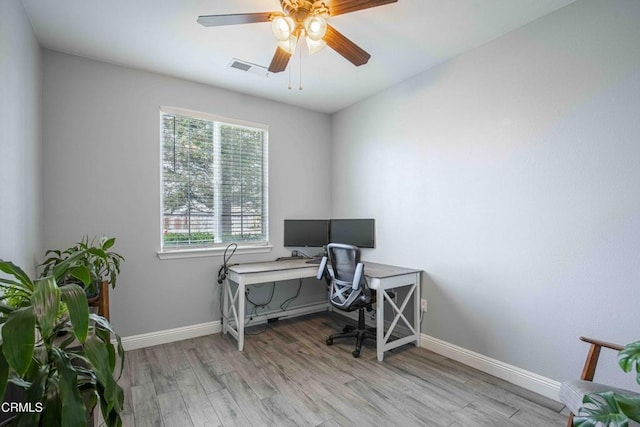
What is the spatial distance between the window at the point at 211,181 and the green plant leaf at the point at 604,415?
3.11 metres

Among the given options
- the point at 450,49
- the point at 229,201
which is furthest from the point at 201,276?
the point at 450,49

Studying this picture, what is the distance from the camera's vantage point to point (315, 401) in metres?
2.12

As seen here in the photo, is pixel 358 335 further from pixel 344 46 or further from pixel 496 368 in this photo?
pixel 344 46

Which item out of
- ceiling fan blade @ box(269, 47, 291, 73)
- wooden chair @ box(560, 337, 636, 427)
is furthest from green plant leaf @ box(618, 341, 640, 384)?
ceiling fan blade @ box(269, 47, 291, 73)

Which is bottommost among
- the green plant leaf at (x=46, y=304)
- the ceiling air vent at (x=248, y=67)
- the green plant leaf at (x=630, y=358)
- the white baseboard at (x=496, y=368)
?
the white baseboard at (x=496, y=368)

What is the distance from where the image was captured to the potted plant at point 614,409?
1.10m

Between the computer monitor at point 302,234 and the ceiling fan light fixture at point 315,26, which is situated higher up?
the ceiling fan light fixture at point 315,26

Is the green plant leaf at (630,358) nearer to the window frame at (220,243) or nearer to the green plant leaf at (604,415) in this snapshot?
the green plant leaf at (604,415)

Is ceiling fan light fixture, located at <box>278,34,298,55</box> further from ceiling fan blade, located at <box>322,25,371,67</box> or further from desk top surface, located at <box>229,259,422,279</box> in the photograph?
desk top surface, located at <box>229,259,422,279</box>

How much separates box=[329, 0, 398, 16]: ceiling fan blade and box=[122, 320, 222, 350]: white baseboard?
10.2 feet

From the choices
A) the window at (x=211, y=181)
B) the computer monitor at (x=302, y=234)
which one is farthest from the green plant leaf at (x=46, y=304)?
the computer monitor at (x=302, y=234)

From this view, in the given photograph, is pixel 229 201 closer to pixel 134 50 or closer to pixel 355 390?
pixel 134 50

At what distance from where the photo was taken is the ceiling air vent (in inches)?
110

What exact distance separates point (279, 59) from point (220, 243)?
6.88 ft
